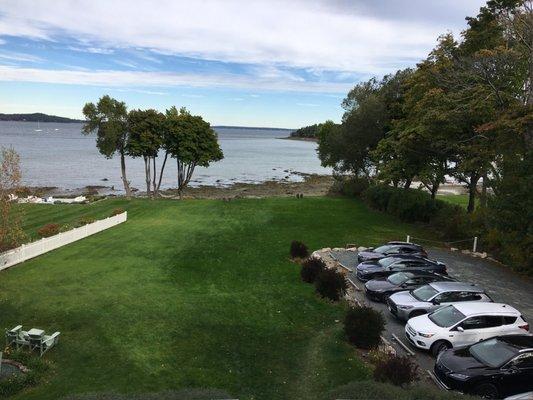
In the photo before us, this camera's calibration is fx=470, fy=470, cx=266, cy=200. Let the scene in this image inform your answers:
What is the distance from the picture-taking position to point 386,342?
1512 centimetres

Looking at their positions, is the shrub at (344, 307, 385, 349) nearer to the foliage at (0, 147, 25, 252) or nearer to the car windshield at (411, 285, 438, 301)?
the car windshield at (411, 285, 438, 301)

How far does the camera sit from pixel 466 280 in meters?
23.7

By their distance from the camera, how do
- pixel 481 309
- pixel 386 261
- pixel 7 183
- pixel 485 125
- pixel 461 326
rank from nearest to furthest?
pixel 461 326 < pixel 481 309 < pixel 7 183 < pixel 386 261 < pixel 485 125

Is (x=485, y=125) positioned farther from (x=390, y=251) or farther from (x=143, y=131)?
(x=143, y=131)

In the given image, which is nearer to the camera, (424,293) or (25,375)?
(25,375)

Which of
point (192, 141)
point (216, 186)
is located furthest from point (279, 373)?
point (216, 186)

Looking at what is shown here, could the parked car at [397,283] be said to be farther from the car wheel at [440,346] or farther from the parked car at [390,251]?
the car wheel at [440,346]

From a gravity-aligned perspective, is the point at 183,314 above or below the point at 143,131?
below

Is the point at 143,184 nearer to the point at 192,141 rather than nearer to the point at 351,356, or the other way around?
the point at 192,141

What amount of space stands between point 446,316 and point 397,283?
4711mm

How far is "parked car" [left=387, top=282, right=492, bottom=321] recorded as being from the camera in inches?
679

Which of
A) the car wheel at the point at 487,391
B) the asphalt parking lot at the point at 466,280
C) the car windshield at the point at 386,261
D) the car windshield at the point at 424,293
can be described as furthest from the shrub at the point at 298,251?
the car wheel at the point at 487,391

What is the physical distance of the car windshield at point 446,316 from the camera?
14969 mm

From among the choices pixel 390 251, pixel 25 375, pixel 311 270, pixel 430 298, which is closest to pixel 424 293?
pixel 430 298
